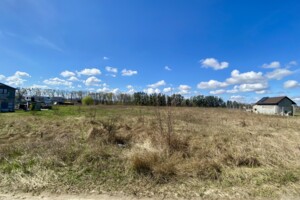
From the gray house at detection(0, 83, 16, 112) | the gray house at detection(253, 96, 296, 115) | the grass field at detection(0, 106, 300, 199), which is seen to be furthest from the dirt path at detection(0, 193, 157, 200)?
the gray house at detection(253, 96, 296, 115)

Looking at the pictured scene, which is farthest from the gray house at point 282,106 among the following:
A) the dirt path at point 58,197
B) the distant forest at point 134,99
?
the dirt path at point 58,197

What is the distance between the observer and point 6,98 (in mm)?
40875

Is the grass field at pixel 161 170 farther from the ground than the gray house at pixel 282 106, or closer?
closer

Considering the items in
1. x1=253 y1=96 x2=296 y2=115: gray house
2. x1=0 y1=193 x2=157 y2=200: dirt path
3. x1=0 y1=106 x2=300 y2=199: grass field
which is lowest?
x1=0 y1=193 x2=157 y2=200: dirt path

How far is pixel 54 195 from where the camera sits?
3916 millimetres

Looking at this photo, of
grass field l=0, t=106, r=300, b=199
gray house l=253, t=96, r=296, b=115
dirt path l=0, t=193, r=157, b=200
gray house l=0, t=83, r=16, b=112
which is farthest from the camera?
gray house l=253, t=96, r=296, b=115

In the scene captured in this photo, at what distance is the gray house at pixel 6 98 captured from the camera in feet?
131

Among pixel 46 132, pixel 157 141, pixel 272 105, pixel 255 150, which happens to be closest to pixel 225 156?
pixel 255 150

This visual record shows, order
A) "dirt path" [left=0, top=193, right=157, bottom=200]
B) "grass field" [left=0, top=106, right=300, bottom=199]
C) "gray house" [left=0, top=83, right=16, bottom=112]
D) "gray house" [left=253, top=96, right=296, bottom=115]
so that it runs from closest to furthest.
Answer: "dirt path" [left=0, top=193, right=157, bottom=200]
"grass field" [left=0, top=106, right=300, bottom=199]
"gray house" [left=0, top=83, right=16, bottom=112]
"gray house" [left=253, top=96, right=296, bottom=115]

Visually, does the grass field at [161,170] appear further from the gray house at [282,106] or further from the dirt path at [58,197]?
the gray house at [282,106]

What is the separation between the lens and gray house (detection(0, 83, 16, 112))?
131 ft

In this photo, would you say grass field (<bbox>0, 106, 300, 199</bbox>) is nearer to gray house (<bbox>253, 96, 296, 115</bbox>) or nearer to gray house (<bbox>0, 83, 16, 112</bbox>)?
gray house (<bbox>0, 83, 16, 112</bbox>)

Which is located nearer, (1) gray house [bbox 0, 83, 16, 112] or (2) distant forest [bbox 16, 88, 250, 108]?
(2) distant forest [bbox 16, 88, 250, 108]

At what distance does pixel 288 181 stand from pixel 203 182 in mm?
1840
